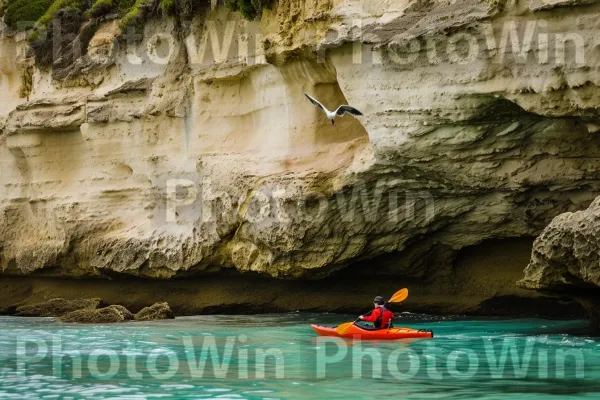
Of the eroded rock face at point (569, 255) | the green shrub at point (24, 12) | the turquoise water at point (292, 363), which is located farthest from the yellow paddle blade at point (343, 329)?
the green shrub at point (24, 12)

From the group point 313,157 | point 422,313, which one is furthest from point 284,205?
point 422,313

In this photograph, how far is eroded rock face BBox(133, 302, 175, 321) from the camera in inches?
844

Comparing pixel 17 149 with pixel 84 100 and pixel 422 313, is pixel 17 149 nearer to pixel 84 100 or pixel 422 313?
pixel 84 100

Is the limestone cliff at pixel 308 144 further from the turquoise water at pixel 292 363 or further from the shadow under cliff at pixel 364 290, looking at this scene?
the turquoise water at pixel 292 363

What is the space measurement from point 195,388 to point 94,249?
1261 cm

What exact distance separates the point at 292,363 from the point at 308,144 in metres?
7.54

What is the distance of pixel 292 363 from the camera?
13836 mm

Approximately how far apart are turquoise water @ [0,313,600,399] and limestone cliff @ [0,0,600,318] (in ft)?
6.63

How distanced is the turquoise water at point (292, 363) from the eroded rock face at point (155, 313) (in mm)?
1789

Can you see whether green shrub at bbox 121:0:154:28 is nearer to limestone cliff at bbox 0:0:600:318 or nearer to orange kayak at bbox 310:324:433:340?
limestone cliff at bbox 0:0:600:318

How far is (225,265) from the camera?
22031 mm

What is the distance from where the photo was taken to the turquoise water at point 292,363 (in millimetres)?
11523

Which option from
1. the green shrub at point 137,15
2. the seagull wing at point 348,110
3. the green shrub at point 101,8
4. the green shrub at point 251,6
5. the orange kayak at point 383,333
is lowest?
the orange kayak at point 383,333

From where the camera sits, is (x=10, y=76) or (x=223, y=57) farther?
(x=10, y=76)
